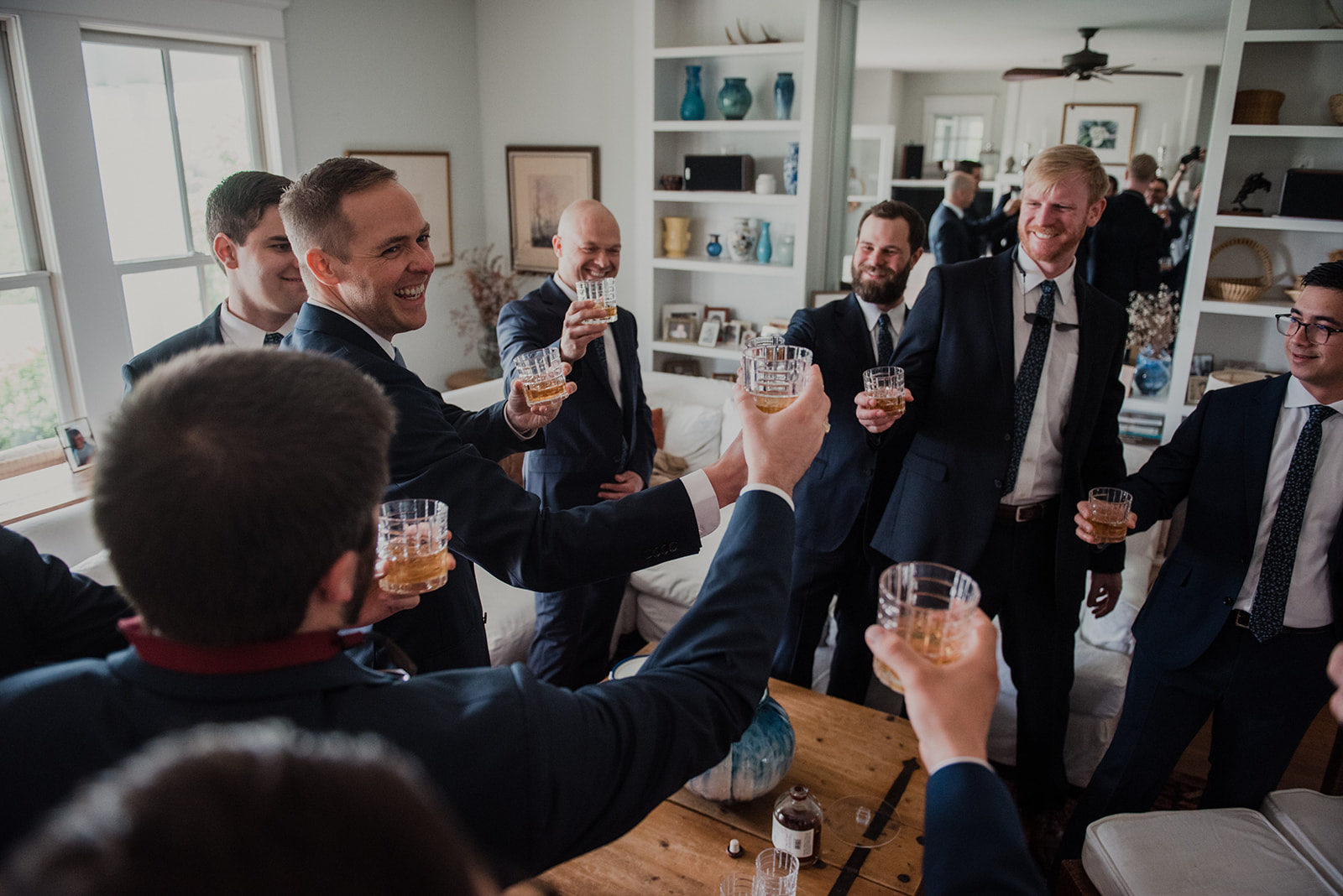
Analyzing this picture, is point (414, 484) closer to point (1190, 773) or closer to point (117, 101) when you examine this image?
point (1190, 773)

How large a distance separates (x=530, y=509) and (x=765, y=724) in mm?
857

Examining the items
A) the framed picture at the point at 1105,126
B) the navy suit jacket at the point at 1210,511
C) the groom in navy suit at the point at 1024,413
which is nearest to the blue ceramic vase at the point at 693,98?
the groom in navy suit at the point at 1024,413

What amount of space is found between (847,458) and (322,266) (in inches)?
61.4

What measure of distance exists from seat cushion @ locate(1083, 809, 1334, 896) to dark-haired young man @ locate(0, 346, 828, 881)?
1540mm

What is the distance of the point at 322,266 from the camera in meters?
1.65

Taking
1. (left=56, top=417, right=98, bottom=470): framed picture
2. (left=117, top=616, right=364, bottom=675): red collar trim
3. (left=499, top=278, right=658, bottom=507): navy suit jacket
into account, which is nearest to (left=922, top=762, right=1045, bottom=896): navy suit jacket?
(left=117, top=616, right=364, bottom=675): red collar trim

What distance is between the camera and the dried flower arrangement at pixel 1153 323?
4.10m

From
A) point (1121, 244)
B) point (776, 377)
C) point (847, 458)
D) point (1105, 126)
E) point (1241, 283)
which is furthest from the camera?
point (1105, 126)

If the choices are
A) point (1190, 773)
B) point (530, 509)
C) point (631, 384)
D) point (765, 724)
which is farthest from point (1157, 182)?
point (530, 509)

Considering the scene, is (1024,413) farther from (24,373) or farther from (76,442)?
(24,373)

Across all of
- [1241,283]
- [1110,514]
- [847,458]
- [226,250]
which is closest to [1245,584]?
[1110,514]

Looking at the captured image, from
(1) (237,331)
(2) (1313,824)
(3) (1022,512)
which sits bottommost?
(2) (1313,824)

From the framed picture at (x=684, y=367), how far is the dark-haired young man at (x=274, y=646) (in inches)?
167

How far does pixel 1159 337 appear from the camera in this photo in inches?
161
